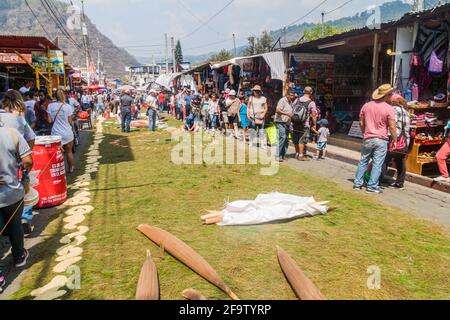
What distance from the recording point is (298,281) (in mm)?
3432

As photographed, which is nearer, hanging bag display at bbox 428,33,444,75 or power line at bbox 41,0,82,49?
hanging bag display at bbox 428,33,444,75

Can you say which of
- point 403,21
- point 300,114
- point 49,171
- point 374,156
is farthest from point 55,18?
point 374,156

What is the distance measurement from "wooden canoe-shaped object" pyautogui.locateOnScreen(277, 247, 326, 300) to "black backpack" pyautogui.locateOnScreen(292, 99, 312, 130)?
5.87 metres

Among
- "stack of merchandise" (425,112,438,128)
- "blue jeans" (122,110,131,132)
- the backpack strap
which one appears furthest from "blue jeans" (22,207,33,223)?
"blue jeans" (122,110,131,132)

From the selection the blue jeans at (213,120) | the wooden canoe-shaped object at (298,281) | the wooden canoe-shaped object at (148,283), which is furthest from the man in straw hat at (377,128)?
the blue jeans at (213,120)

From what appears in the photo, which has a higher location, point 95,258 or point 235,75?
point 235,75

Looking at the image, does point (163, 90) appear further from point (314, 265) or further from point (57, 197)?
point (314, 265)

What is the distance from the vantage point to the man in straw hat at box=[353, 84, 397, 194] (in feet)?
20.8

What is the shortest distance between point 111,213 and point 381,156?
479cm

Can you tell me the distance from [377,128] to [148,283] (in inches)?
194

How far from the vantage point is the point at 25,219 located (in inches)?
191

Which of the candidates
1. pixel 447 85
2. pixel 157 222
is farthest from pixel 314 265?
pixel 447 85

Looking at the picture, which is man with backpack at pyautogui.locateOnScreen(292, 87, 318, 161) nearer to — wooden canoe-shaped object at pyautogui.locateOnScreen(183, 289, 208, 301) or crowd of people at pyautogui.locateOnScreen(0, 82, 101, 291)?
crowd of people at pyautogui.locateOnScreen(0, 82, 101, 291)

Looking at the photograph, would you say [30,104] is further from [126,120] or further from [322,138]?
[126,120]
